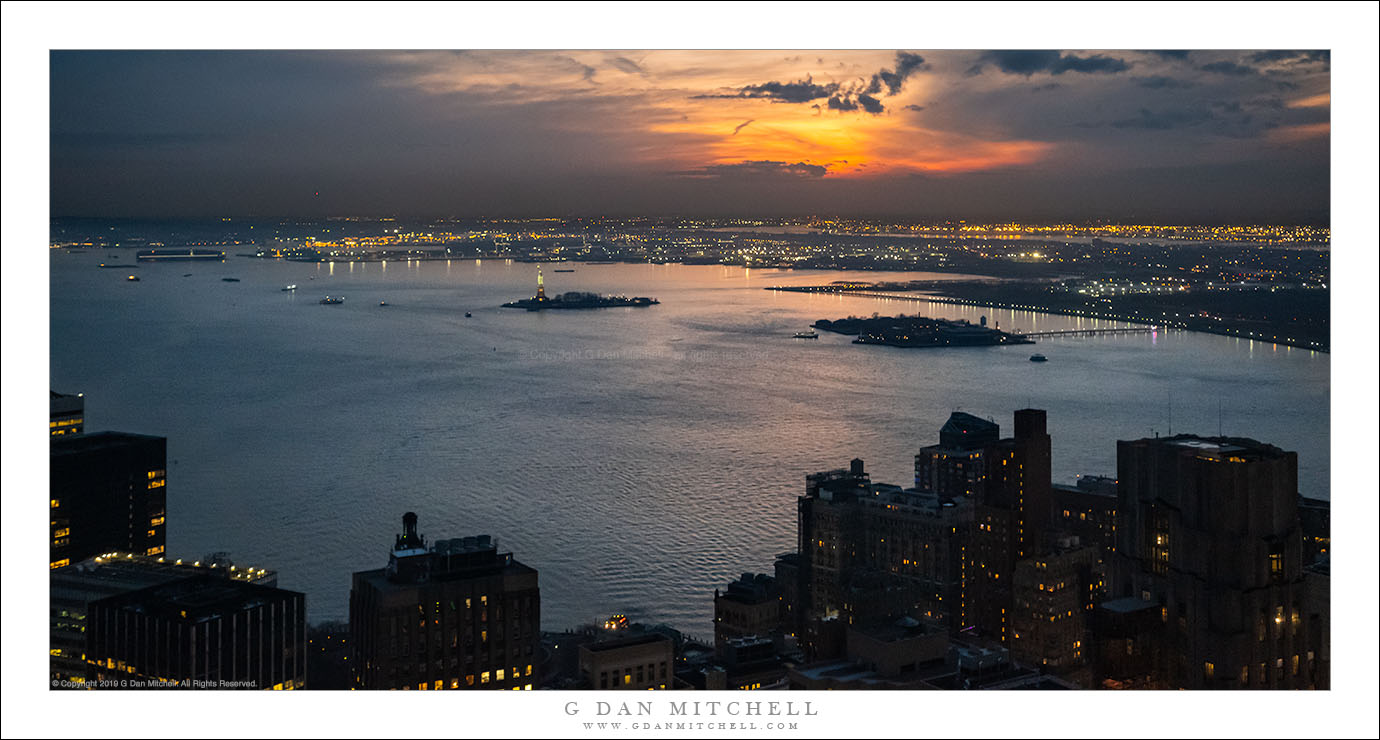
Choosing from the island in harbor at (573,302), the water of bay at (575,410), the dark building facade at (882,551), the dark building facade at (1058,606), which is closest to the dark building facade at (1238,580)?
the dark building facade at (1058,606)

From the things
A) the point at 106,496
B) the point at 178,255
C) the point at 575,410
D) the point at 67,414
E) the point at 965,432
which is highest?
the point at 178,255

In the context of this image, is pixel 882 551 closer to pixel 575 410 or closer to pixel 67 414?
pixel 67 414

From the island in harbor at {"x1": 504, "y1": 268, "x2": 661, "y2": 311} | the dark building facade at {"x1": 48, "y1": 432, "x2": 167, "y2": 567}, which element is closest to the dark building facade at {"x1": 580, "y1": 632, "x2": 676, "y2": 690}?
the dark building facade at {"x1": 48, "y1": 432, "x2": 167, "y2": 567}

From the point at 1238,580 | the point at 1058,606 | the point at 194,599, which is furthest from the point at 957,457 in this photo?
the point at 194,599

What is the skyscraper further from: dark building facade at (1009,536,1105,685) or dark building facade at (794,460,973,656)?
dark building facade at (1009,536,1105,685)

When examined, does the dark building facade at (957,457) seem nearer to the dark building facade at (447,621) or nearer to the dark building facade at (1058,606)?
the dark building facade at (1058,606)

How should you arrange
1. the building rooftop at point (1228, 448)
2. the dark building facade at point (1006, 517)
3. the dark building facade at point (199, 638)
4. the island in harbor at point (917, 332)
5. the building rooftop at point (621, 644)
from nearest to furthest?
the dark building facade at point (199, 638)
the building rooftop at point (621, 644)
the building rooftop at point (1228, 448)
the dark building facade at point (1006, 517)
the island in harbor at point (917, 332)
